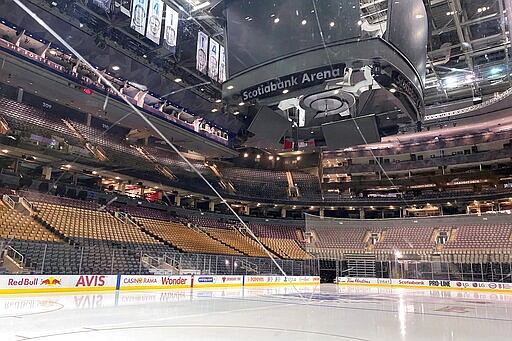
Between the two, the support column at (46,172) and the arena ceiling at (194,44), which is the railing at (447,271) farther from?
the support column at (46,172)

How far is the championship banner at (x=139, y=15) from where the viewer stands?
34.5 feet

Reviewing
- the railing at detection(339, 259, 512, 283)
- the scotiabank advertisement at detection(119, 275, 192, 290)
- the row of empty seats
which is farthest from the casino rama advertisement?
the scotiabank advertisement at detection(119, 275, 192, 290)

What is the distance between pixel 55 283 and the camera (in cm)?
1137

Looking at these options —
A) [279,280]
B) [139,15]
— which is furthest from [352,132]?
[279,280]

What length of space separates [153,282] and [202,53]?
29.3 ft

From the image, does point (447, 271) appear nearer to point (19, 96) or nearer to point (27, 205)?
point (27, 205)

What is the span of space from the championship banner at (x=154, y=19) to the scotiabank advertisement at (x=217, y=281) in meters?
10.2

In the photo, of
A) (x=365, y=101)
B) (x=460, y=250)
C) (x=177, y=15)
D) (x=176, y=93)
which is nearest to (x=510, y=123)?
(x=460, y=250)

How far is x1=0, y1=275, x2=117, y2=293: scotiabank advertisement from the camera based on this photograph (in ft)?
33.8

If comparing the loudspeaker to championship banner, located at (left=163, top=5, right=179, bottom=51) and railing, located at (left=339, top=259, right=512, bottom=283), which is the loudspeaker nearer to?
championship banner, located at (left=163, top=5, right=179, bottom=51)

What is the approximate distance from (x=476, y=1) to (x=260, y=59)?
996cm

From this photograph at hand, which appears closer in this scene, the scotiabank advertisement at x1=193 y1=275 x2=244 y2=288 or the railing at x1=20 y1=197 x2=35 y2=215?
the railing at x1=20 y1=197 x2=35 y2=215

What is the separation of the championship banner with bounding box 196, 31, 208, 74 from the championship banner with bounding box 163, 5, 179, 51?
0.99m

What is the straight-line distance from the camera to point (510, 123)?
26.3 metres
